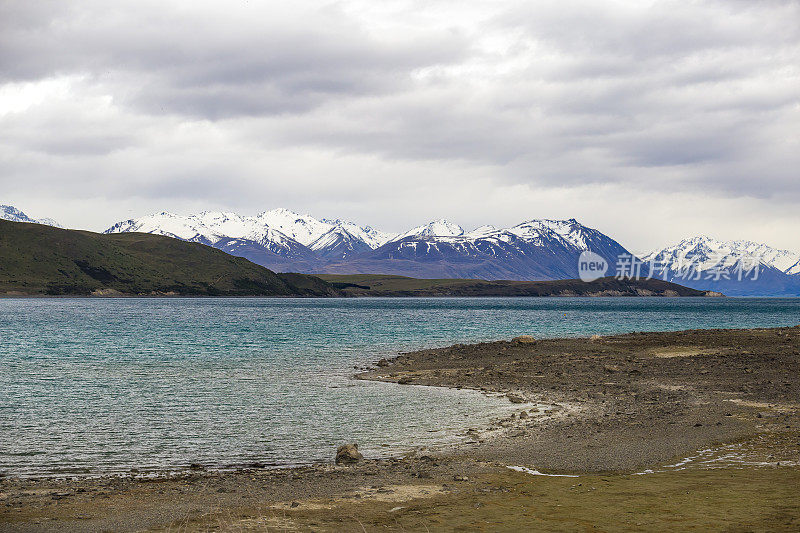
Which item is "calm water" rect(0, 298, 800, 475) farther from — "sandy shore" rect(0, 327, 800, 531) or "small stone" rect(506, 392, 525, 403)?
"sandy shore" rect(0, 327, 800, 531)

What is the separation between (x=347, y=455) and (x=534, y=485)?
6.75 m

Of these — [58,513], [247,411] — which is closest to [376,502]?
[58,513]

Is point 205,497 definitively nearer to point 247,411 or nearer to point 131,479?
point 131,479

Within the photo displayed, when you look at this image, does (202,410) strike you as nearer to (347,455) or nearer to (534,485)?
(347,455)

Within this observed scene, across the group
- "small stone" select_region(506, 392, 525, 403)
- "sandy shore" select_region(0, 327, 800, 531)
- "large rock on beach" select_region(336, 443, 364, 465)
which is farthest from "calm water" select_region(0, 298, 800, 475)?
"sandy shore" select_region(0, 327, 800, 531)

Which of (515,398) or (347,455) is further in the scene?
(515,398)

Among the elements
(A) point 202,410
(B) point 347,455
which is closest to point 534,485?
(B) point 347,455

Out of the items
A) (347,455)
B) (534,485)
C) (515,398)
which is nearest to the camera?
(534,485)

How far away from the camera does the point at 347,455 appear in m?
21.5

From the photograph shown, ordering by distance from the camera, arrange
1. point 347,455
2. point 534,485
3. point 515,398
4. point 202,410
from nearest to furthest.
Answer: point 534,485, point 347,455, point 202,410, point 515,398

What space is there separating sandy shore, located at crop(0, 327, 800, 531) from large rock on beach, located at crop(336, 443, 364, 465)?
1.43ft

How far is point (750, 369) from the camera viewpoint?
4378 centimetres

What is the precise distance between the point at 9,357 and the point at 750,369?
62.1 meters

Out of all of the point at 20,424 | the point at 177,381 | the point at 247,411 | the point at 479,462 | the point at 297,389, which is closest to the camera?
the point at 479,462
